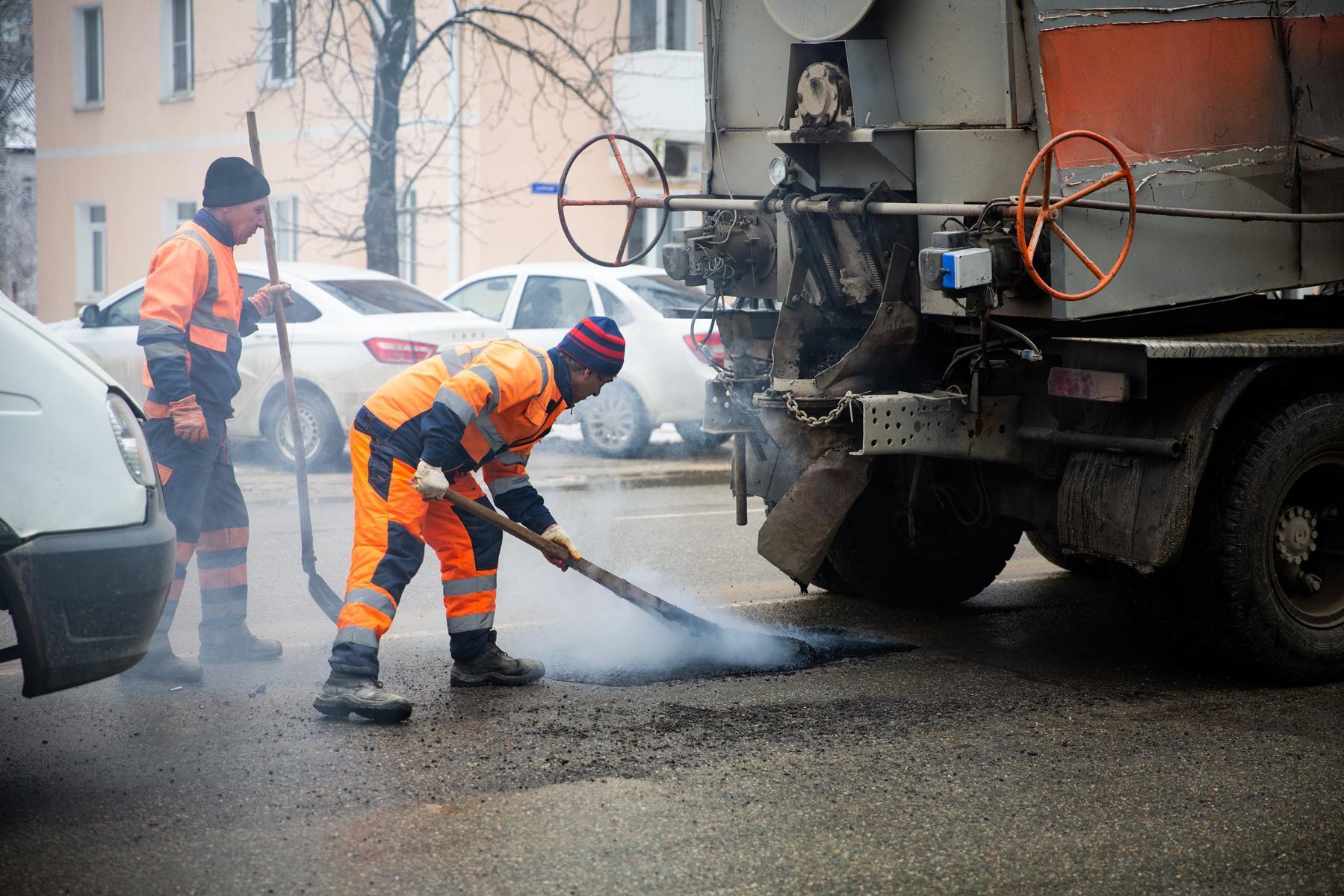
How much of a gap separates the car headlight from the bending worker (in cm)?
95

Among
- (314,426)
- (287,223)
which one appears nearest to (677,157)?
(287,223)

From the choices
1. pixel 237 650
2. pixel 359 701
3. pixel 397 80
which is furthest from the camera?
pixel 397 80

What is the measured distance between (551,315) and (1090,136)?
787cm

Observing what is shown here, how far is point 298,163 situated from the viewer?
20.5 metres

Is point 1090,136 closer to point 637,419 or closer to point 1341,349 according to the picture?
point 1341,349

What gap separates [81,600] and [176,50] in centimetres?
2111

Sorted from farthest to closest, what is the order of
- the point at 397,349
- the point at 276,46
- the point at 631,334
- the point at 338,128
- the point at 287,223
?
the point at 287,223 < the point at 338,128 < the point at 276,46 < the point at 631,334 < the point at 397,349

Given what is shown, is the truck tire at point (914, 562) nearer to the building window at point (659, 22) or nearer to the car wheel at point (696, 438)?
the car wheel at point (696, 438)

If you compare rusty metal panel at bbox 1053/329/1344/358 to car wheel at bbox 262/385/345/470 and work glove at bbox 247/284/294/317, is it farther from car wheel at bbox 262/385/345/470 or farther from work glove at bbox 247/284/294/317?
car wheel at bbox 262/385/345/470

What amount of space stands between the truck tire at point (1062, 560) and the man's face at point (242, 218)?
3.27 m

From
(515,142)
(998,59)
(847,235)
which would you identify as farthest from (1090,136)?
(515,142)

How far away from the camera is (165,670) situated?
5.11m

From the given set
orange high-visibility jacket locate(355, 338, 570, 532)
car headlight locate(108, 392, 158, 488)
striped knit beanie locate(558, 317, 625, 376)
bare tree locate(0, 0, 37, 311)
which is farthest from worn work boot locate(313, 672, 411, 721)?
bare tree locate(0, 0, 37, 311)

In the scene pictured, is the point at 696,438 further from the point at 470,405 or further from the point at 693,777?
the point at 693,777
